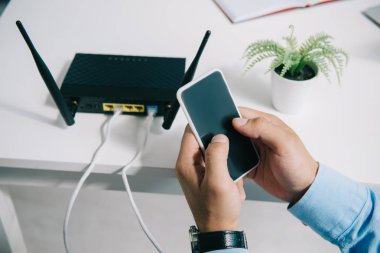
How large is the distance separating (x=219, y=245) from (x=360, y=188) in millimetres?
258

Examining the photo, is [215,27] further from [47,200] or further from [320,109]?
[47,200]

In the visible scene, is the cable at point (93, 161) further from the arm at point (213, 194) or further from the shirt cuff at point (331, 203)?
the shirt cuff at point (331, 203)

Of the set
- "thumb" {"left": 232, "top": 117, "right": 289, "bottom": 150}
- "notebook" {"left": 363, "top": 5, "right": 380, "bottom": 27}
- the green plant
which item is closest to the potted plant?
the green plant

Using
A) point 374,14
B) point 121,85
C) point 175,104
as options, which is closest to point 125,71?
point 121,85

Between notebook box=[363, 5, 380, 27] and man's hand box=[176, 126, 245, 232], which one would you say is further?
notebook box=[363, 5, 380, 27]


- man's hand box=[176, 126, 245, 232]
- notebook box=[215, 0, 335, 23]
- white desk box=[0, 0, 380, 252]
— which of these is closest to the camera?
man's hand box=[176, 126, 245, 232]

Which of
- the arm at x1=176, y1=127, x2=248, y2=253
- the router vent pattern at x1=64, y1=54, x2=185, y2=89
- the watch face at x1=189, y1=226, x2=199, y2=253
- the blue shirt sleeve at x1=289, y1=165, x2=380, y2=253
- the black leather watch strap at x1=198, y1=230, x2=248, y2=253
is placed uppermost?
the router vent pattern at x1=64, y1=54, x2=185, y2=89

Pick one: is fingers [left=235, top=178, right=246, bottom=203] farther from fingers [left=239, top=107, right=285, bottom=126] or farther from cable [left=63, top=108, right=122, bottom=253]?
cable [left=63, top=108, right=122, bottom=253]

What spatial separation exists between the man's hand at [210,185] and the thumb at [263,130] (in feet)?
0.13

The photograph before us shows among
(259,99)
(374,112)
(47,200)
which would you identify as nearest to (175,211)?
(47,200)

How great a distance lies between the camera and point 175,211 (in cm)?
105

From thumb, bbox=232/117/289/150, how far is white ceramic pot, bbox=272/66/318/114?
0.11m

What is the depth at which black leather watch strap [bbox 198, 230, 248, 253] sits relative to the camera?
521 mm

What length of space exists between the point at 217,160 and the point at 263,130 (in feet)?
0.33
